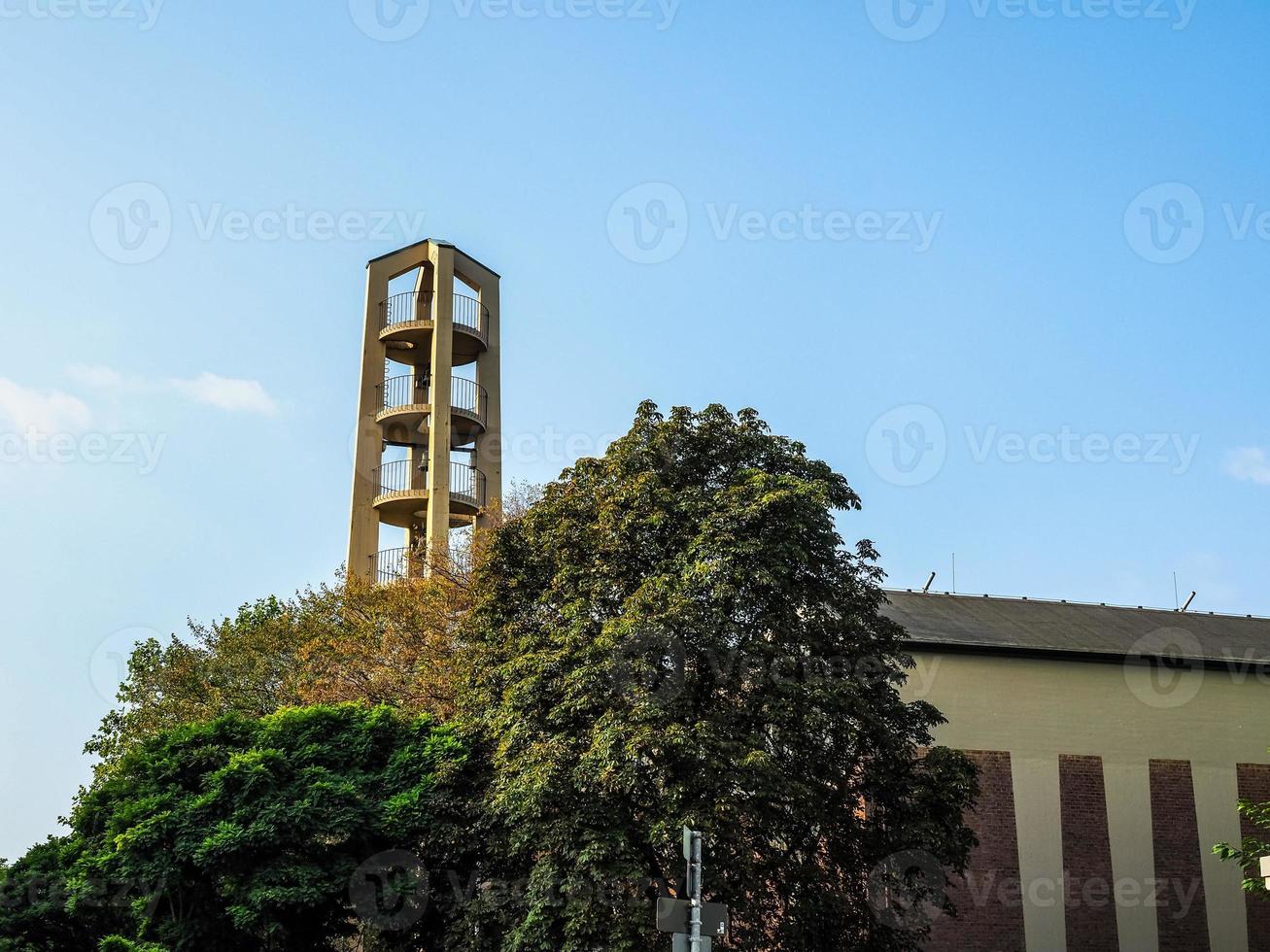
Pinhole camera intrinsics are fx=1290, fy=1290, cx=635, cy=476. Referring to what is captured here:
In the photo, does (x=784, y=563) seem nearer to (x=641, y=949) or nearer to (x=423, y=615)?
(x=641, y=949)

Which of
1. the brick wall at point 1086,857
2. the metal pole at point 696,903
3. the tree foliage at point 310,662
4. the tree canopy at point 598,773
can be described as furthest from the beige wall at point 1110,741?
the metal pole at point 696,903

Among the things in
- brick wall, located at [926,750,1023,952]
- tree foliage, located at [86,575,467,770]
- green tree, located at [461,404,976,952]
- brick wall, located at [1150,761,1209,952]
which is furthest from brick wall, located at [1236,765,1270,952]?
tree foliage, located at [86,575,467,770]

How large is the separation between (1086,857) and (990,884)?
2.82 metres

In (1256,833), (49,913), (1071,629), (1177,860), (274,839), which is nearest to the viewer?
(274,839)

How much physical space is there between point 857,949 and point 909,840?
1993 mm

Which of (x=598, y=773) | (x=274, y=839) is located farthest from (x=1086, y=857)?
(x=274, y=839)

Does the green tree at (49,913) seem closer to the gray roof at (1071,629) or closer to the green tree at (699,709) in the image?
the green tree at (699,709)

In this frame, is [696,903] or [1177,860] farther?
[1177,860]

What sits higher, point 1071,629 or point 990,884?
point 1071,629

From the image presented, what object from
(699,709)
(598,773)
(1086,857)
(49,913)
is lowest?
(49,913)

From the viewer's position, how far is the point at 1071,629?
34.9 metres

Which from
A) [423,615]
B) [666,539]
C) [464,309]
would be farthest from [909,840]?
[464,309]

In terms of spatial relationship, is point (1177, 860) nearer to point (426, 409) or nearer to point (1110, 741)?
point (1110, 741)

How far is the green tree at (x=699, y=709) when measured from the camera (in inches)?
805
